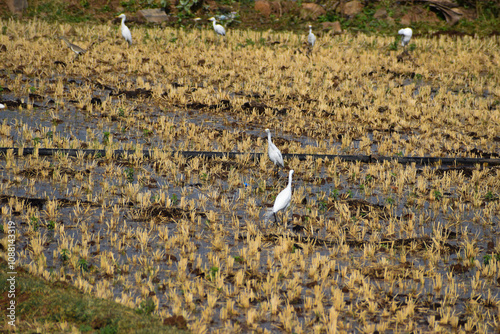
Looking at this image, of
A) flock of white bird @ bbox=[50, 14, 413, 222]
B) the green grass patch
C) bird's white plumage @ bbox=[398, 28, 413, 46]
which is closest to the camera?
the green grass patch

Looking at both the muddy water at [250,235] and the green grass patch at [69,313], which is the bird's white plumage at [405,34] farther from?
the green grass patch at [69,313]

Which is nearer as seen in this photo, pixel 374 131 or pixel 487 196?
→ pixel 487 196

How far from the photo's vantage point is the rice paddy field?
5.52m

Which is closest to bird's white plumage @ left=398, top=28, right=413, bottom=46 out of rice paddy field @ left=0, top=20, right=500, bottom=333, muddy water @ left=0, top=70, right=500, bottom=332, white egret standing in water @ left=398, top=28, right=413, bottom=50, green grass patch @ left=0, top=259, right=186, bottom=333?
white egret standing in water @ left=398, top=28, right=413, bottom=50

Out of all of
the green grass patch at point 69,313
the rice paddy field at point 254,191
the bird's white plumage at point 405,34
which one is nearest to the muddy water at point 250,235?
the rice paddy field at point 254,191

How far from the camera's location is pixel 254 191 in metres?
8.55

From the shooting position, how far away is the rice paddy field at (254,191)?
18.1ft

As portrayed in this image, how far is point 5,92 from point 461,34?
63.3 ft

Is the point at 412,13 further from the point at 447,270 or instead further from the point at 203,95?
the point at 447,270

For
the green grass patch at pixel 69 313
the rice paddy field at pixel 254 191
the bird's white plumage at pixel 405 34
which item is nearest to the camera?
the green grass patch at pixel 69 313

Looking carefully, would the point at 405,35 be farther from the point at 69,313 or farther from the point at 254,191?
the point at 69,313

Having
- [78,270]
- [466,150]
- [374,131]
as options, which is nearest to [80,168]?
[78,270]

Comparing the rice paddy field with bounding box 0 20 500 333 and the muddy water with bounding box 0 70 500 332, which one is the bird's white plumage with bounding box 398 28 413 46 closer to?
the rice paddy field with bounding box 0 20 500 333

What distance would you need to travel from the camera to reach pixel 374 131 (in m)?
11.9
